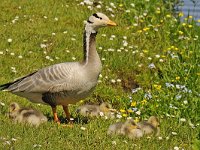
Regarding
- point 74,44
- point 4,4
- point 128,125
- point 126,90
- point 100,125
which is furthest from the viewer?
point 4,4

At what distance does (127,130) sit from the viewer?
1010 cm

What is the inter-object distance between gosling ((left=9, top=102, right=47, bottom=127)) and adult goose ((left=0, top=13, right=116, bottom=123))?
1.30ft

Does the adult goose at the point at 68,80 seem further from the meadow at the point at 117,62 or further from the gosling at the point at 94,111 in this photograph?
the gosling at the point at 94,111

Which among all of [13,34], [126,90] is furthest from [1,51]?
[126,90]

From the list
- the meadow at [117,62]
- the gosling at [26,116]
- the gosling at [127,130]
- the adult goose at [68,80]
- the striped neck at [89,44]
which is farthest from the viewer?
the striped neck at [89,44]

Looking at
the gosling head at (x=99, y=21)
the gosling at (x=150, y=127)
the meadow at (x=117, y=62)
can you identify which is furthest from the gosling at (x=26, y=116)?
the gosling head at (x=99, y=21)

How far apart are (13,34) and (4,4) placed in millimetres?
2452

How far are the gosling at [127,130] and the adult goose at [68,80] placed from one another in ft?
2.72

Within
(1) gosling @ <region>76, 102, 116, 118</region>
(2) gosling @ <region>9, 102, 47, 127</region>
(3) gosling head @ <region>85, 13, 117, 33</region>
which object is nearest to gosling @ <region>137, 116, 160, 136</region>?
(1) gosling @ <region>76, 102, 116, 118</region>

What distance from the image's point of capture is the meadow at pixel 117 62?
391 inches

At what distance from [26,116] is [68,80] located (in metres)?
0.91

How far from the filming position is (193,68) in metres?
15.1

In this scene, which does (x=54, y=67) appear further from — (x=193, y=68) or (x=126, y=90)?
(x=193, y=68)

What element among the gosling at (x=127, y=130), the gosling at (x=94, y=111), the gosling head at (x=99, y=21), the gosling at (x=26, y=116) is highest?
the gosling head at (x=99, y=21)
